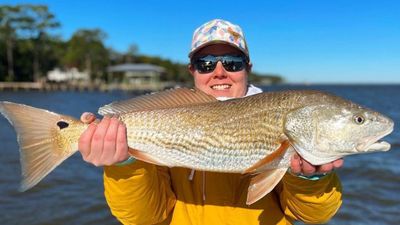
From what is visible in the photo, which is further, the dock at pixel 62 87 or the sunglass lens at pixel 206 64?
the dock at pixel 62 87

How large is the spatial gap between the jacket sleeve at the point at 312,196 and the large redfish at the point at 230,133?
0.23 metres

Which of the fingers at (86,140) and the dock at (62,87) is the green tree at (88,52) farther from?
the fingers at (86,140)

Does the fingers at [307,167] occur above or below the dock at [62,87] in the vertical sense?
above

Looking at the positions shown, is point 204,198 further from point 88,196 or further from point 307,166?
point 88,196

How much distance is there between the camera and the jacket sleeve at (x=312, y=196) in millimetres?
3117

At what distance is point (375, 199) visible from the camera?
8570mm

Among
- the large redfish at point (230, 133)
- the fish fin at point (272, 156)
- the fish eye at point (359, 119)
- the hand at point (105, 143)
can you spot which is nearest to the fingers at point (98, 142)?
the hand at point (105, 143)

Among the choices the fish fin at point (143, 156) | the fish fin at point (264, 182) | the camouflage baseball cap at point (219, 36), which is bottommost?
the fish fin at point (264, 182)

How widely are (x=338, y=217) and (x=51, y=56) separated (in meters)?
83.6

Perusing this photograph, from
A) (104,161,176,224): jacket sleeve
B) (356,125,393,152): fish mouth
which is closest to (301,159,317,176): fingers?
(356,125,393,152): fish mouth

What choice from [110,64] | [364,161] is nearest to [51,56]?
[110,64]

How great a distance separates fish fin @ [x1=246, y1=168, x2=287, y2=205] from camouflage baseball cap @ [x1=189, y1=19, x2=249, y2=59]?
4.63 feet

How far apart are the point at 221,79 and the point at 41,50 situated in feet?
270

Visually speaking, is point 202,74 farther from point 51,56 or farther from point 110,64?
point 110,64
